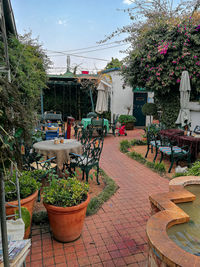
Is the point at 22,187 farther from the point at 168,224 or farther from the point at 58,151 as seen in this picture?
the point at 168,224

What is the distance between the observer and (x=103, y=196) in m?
3.96

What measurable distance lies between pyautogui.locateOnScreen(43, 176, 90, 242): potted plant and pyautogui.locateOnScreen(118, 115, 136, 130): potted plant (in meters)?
9.84

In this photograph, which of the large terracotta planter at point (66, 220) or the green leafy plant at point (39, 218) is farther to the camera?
the green leafy plant at point (39, 218)

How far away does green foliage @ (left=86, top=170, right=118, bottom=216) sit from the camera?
350 cm

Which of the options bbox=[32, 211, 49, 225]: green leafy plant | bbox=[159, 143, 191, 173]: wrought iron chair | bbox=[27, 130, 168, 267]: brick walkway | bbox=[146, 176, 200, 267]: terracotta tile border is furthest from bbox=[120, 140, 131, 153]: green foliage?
bbox=[32, 211, 49, 225]: green leafy plant

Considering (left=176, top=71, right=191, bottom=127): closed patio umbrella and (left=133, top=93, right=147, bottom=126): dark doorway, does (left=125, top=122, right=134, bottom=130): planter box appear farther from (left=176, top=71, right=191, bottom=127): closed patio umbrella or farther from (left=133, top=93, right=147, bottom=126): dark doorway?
(left=176, top=71, right=191, bottom=127): closed patio umbrella

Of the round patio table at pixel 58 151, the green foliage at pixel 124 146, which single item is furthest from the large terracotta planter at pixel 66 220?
the green foliage at pixel 124 146

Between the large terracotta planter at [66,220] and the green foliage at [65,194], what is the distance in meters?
0.08

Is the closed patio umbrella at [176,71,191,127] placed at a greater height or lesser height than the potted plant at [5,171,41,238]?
greater

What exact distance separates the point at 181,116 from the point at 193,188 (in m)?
4.84

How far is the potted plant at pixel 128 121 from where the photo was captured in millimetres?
12339

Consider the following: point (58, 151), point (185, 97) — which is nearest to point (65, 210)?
point (58, 151)

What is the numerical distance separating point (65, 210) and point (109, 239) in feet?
2.61

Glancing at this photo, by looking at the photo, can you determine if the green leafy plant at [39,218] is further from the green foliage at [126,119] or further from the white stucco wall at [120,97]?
the white stucco wall at [120,97]
